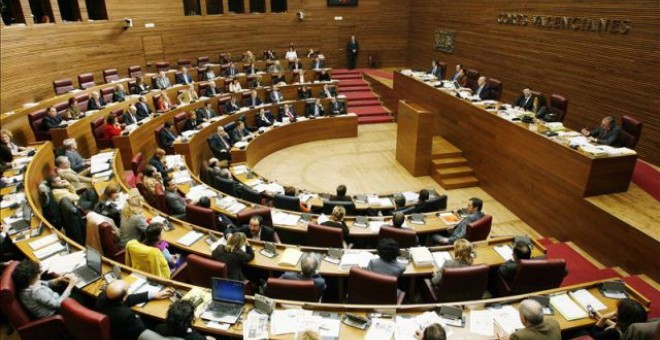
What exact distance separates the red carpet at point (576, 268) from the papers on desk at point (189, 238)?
4.30m

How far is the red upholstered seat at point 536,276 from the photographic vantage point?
404cm

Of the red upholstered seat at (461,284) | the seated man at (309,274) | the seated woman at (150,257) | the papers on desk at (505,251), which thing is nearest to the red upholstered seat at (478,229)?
the papers on desk at (505,251)

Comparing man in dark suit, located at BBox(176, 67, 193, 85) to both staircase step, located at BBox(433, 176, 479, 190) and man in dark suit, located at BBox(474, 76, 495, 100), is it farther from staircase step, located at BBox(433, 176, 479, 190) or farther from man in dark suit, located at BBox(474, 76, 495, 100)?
man in dark suit, located at BBox(474, 76, 495, 100)

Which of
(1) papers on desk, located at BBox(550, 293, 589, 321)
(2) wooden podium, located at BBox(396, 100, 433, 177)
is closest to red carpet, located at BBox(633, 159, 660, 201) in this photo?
(1) papers on desk, located at BBox(550, 293, 589, 321)

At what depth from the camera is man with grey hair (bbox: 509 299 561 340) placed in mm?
3002

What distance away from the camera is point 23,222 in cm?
484

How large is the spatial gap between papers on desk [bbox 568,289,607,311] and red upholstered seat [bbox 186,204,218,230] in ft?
12.7

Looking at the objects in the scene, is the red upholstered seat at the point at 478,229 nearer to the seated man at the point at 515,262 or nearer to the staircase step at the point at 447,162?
the seated man at the point at 515,262

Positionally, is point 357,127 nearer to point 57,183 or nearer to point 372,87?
point 372,87

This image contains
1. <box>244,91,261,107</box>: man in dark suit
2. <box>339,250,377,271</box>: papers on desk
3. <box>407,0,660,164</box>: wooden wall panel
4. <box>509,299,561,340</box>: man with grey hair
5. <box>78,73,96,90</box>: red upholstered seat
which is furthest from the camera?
<box>244,91,261,107</box>: man in dark suit

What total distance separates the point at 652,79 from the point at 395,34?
33.3 ft

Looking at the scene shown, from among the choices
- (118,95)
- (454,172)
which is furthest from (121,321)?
(118,95)

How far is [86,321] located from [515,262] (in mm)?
3735

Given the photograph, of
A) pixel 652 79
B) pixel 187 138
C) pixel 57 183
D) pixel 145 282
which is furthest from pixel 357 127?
pixel 145 282
